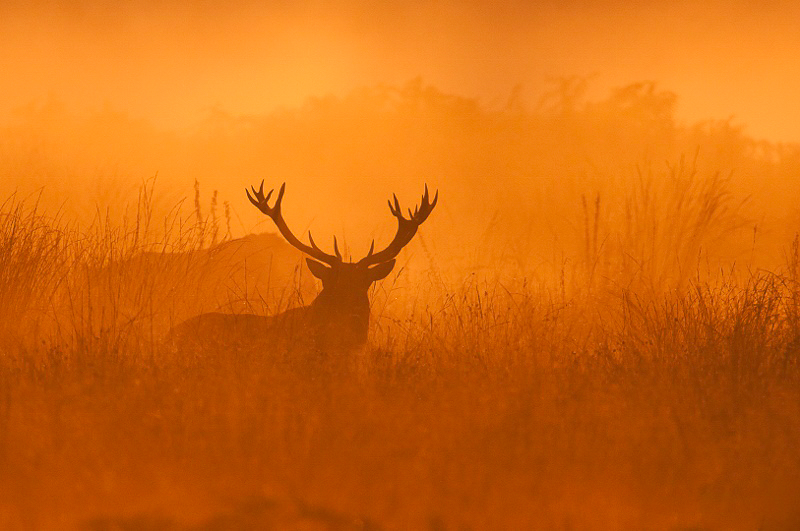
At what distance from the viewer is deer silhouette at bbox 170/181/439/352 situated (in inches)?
219

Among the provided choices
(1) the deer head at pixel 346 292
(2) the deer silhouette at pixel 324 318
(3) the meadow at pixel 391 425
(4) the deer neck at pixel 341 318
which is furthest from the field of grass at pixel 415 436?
(1) the deer head at pixel 346 292

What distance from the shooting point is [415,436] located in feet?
13.4

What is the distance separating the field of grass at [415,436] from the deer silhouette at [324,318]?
43 cm

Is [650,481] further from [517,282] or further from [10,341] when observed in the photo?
[517,282]

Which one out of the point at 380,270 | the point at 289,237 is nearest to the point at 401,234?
the point at 380,270

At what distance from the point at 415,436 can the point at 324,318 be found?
2.56m

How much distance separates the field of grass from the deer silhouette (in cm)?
43

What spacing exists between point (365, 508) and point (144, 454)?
0.98 meters

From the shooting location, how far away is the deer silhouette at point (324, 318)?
555cm

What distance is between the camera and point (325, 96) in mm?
22234

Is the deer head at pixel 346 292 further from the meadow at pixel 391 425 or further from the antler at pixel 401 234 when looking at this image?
the meadow at pixel 391 425

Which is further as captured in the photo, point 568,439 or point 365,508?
point 568,439

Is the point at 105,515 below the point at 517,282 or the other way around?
below

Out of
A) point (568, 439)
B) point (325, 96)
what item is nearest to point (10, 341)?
point (568, 439)
